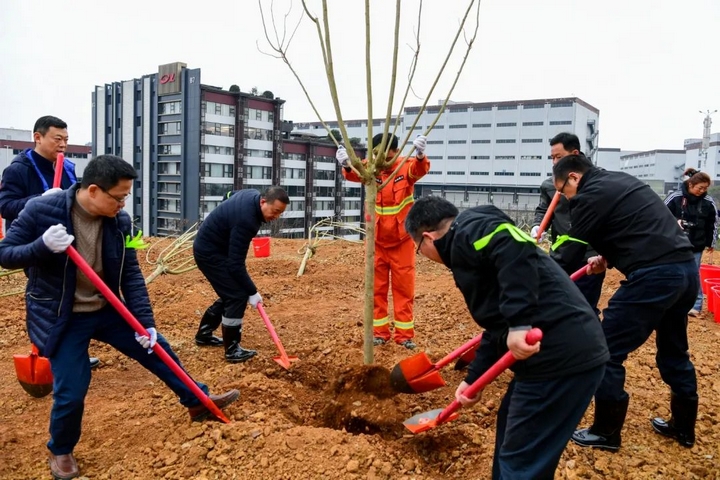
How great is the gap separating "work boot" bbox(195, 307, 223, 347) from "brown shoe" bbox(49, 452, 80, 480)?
212 centimetres

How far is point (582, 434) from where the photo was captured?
10.0 feet

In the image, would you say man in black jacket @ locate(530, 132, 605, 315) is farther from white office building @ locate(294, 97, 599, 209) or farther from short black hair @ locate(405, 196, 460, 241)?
white office building @ locate(294, 97, 599, 209)

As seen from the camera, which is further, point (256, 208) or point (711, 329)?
point (711, 329)

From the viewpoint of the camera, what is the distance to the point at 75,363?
104 inches

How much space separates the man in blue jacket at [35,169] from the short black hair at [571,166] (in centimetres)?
358

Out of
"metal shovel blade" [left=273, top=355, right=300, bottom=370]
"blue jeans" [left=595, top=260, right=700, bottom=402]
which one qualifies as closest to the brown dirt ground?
"metal shovel blade" [left=273, top=355, right=300, bottom=370]

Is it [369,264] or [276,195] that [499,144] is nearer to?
[276,195]

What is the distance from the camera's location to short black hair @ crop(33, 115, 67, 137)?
12.9 ft

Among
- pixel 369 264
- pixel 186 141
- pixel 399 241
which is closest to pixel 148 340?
pixel 369 264

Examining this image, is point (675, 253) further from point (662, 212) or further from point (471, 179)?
point (471, 179)

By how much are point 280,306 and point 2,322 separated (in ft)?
9.45

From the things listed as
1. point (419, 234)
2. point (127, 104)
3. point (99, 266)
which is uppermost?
point (127, 104)

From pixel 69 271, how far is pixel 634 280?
118 inches

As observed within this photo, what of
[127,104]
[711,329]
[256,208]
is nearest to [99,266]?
[256,208]
